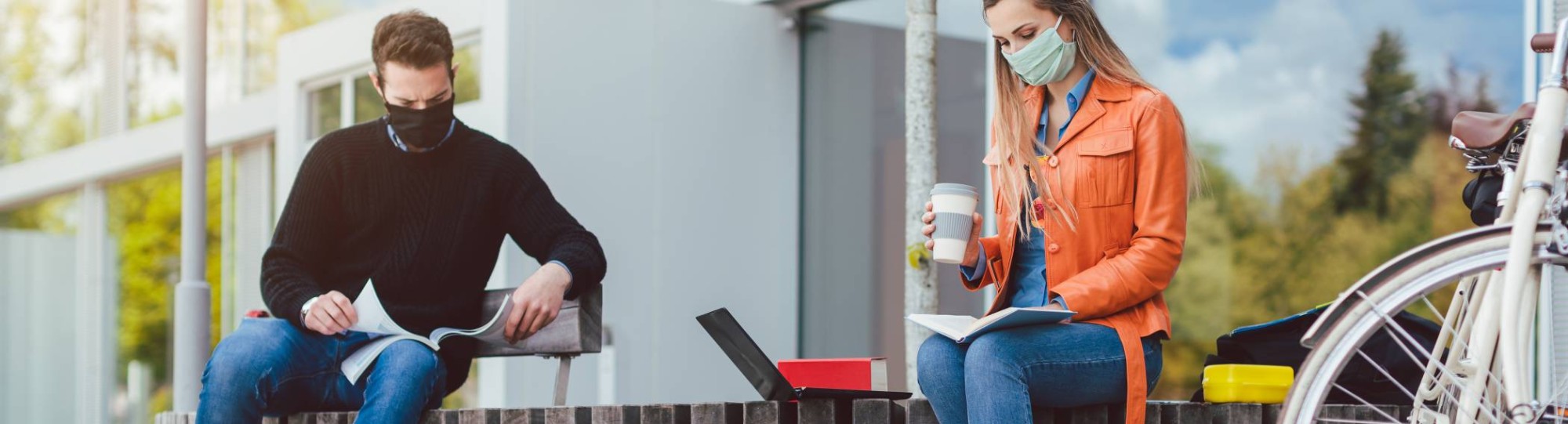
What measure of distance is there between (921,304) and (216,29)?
10.0 meters

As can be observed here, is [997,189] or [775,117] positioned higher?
[775,117]

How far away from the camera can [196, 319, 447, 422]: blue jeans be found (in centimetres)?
335

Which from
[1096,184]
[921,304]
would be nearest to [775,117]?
[921,304]

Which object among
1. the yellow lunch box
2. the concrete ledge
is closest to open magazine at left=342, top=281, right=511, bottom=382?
the concrete ledge

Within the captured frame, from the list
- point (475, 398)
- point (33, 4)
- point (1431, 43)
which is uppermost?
point (33, 4)

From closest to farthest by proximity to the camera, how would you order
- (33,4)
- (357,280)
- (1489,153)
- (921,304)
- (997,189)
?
(1489,153) < (997,189) < (357,280) < (921,304) < (33,4)

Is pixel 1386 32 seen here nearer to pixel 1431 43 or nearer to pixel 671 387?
pixel 1431 43

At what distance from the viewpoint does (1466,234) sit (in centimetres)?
231

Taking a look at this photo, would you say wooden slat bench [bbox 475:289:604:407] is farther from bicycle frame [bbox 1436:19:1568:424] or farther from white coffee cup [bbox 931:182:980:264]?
bicycle frame [bbox 1436:19:1568:424]

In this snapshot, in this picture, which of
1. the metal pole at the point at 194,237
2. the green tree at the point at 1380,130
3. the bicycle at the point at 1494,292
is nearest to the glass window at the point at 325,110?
the metal pole at the point at 194,237

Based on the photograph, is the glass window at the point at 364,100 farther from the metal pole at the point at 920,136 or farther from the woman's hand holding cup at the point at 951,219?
the woman's hand holding cup at the point at 951,219

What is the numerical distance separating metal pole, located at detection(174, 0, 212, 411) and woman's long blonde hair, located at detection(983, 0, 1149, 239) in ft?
10.3

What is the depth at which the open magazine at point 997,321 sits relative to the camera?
280 cm

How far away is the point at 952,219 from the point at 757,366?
52 centimetres
